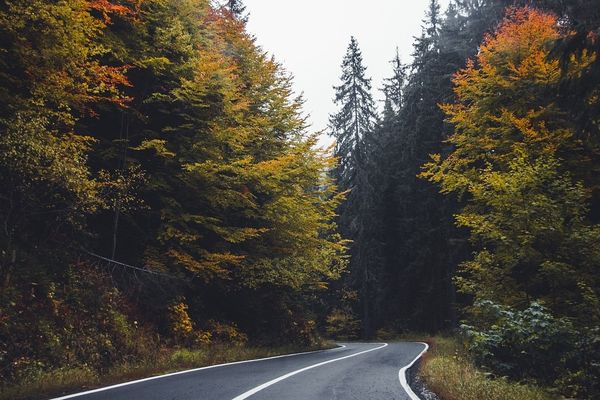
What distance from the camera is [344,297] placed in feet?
133

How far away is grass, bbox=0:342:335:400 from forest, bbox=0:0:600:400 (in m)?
0.09

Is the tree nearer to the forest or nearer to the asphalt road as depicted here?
the forest

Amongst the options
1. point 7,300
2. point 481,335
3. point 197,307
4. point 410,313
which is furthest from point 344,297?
point 7,300

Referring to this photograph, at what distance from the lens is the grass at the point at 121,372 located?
743 centimetres

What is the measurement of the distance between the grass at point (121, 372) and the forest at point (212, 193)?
0.31ft

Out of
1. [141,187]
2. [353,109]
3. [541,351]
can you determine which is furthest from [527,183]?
[353,109]

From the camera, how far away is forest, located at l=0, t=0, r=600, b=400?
364 inches

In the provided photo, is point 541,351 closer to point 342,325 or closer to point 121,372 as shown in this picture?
point 121,372

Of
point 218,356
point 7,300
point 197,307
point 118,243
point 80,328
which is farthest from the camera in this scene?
point 197,307

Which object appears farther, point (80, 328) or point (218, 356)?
point (218, 356)

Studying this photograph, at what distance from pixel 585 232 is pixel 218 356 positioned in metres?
11.2

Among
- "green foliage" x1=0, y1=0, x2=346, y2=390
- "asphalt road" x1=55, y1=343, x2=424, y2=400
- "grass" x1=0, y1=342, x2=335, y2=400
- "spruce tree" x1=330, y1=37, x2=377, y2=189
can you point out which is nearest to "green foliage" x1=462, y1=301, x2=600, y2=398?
"asphalt road" x1=55, y1=343, x2=424, y2=400

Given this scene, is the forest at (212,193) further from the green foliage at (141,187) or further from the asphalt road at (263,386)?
the asphalt road at (263,386)

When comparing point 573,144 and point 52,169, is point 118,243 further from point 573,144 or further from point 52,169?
A: point 573,144
